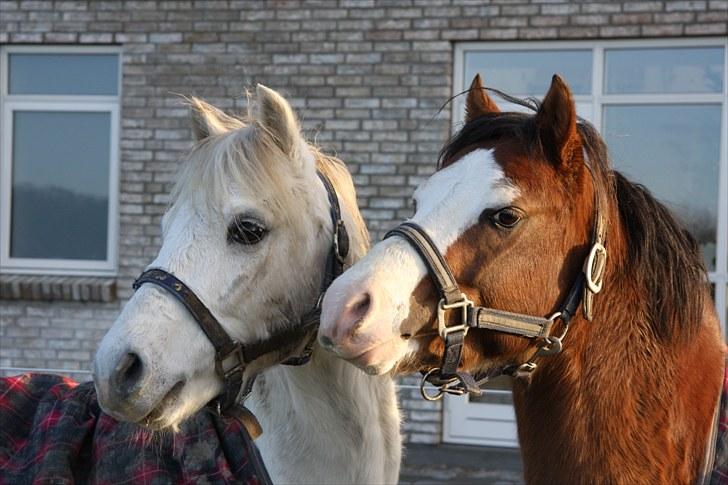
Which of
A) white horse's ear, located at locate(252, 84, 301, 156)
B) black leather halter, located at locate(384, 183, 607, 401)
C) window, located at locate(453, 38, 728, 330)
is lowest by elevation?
black leather halter, located at locate(384, 183, 607, 401)

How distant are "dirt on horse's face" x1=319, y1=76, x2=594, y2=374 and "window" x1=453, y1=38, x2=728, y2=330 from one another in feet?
13.2

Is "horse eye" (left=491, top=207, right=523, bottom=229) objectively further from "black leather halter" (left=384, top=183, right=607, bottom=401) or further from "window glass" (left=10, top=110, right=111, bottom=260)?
"window glass" (left=10, top=110, right=111, bottom=260)

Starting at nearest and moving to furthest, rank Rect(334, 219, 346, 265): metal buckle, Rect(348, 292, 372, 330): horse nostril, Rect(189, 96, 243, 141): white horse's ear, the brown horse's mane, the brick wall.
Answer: Rect(348, 292, 372, 330): horse nostril → the brown horse's mane → Rect(334, 219, 346, 265): metal buckle → Rect(189, 96, 243, 141): white horse's ear → the brick wall

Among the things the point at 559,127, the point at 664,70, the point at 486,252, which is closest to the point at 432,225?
the point at 486,252

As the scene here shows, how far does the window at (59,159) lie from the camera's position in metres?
6.64

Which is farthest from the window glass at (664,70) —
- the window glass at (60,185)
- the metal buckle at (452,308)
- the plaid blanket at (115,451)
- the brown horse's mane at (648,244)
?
the metal buckle at (452,308)

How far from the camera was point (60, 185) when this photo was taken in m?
6.84

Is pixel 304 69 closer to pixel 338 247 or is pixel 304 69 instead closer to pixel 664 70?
pixel 664 70

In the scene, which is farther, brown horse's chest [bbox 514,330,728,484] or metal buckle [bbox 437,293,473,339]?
brown horse's chest [bbox 514,330,728,484]

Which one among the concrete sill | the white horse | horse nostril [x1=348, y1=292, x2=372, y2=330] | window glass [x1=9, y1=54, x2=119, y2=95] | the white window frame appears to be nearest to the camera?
horse nostril [x1=348, y1=292, x2=372, y2=330]

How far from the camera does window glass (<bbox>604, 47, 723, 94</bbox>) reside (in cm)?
587

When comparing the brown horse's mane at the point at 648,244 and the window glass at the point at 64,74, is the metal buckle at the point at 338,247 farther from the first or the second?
the window glass at the point at 64,74

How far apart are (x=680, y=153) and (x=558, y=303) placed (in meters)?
4.37

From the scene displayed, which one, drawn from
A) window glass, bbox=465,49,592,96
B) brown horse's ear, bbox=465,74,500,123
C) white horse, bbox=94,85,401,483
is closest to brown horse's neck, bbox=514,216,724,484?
brown horse's ear, bbox=465,74,500,123
